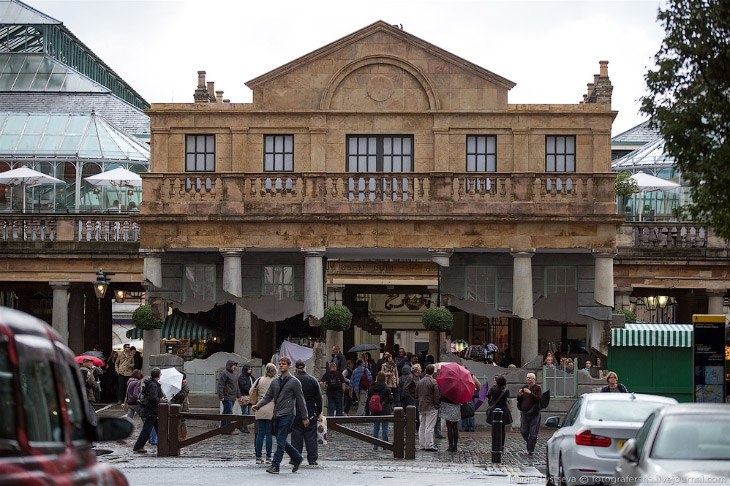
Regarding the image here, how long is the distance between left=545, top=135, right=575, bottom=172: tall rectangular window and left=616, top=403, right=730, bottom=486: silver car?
83.2ft

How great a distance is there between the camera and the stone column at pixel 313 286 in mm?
35531

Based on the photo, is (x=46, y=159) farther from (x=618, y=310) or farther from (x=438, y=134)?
(x=618, y=310)

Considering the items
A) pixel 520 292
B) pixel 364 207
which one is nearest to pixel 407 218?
pixel 364 207

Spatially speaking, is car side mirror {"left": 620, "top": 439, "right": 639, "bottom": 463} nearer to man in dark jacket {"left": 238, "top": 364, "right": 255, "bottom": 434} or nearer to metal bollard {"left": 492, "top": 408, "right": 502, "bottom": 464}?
metal bollard {"left": 492, "top": 408, "right": 502, "bottom": 464}

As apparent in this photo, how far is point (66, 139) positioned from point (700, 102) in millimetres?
34585

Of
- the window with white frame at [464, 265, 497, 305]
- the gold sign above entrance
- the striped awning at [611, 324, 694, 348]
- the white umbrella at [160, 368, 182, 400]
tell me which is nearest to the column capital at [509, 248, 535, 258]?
the window with white frame at [464, 265, 497, 305]

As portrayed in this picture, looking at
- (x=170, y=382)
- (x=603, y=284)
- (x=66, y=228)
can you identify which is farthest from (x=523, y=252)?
(x=66, y=228)

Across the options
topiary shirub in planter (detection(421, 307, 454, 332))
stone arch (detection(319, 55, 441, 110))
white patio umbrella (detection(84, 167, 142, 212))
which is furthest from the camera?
white patio umbrella (detection(84, 167, 142, 212))

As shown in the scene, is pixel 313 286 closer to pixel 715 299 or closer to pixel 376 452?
pixel 376 452

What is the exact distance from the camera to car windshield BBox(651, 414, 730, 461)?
39.2ft

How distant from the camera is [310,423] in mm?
22719

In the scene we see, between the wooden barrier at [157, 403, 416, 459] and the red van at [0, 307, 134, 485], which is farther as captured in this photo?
the wooden barrier at [157, 403, 416, 459]

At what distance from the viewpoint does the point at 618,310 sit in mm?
41031

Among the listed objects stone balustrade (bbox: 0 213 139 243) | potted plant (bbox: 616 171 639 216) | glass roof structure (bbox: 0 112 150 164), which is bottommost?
stone balustrade (bbox: 0 213 139 243)
